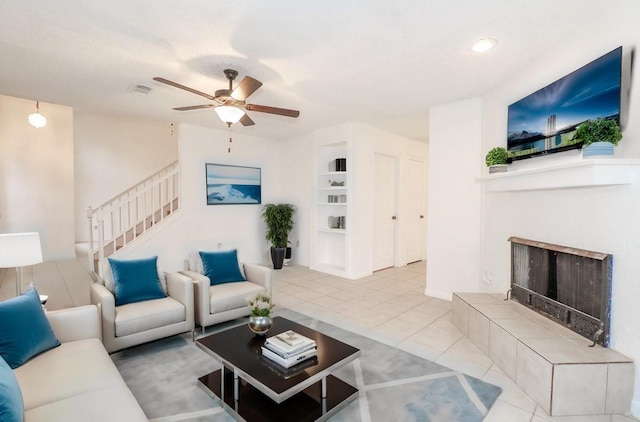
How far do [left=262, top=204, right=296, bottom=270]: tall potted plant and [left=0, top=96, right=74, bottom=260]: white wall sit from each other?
4101mm

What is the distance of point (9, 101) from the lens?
19.4 feet

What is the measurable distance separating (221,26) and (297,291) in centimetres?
353

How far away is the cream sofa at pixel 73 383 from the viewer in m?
1.45

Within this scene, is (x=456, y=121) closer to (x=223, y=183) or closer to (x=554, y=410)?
(x=554, y=410)

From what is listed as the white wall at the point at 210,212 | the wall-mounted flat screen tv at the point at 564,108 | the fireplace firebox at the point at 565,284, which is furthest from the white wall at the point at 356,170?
the fireplace firebox at the point at 565,284

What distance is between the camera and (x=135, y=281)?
306 centimetres

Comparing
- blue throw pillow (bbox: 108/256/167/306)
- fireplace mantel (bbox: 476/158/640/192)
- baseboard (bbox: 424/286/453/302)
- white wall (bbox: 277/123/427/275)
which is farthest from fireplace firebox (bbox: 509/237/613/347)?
blue throw pillow (bbox: 108/256/167/306)

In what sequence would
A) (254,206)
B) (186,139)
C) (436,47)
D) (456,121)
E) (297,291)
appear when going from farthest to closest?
(254,206)
(186,139)
(297,291)
(456,121)
(436,47)

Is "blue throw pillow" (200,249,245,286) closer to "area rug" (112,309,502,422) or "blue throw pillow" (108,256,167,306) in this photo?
"blue throw pillow" (108,256,167,306)

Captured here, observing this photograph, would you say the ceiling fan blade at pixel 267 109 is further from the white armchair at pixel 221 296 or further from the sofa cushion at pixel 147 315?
the sofa cushion at pixel 147 315

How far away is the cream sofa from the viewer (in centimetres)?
145

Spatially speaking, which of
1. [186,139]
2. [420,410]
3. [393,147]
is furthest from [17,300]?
[393,147]

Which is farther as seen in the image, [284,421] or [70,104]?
[70,104]

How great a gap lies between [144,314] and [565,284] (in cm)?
354
